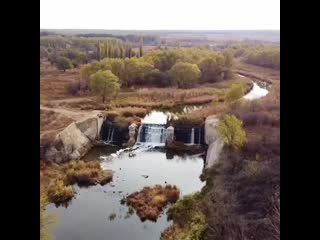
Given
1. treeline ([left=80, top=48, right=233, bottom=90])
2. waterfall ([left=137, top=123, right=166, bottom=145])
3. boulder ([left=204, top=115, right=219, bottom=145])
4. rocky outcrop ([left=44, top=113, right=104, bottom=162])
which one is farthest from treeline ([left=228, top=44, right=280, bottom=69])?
rocky outcrop ([left=44, top=113, right=104, bottom=162])

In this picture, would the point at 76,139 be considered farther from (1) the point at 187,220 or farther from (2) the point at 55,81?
(2) the point at 55,81

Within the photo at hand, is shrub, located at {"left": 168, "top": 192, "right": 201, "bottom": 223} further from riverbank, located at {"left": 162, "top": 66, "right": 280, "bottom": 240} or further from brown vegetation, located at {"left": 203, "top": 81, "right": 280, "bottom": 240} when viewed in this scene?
brown vegetation, located at {"left": 203, "top": 81, "right": 280, "bottom": 240}

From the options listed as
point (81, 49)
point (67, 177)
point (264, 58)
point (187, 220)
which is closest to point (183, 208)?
point (187, 220)

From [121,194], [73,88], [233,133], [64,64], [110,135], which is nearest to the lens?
[121,194]
